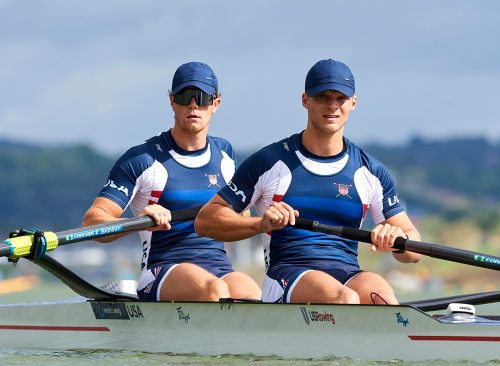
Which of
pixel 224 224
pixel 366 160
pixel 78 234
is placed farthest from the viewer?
pixel 78 234

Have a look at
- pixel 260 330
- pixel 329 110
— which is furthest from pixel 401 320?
pixel 329 110

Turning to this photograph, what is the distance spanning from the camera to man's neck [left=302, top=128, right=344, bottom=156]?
10.7 meters

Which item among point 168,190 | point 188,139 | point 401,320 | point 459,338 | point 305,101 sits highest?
point 188,139

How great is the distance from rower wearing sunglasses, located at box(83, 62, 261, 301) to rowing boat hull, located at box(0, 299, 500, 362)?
1.26 feet

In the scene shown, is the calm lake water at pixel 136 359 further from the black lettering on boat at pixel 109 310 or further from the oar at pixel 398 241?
the oar at pixel 398 241

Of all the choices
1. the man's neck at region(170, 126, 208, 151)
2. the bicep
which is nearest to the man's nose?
the man's neck at region(170, 126, 208, 151)

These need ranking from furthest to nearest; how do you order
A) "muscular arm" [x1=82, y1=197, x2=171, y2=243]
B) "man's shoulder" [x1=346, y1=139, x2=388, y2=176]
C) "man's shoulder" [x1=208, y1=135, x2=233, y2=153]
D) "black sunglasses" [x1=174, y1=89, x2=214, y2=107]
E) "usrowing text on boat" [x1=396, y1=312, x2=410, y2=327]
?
"man's shoulder" [x1=208, y1=135, x2=233, y2=153], "black sunglasses" [x1=174, y1=89, x2=214, y2=107], "muscular arm" [x1=82, y1=197, x2=171, y2=243], "man's shoulder" [x1=346, y1=139, x2=388, y2=176], "usrowing text on boat" [x1=396, y1=312, x2=410, y2=327]

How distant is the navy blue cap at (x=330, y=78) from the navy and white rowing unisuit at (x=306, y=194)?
51cm

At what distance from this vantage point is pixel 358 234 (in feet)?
34.5

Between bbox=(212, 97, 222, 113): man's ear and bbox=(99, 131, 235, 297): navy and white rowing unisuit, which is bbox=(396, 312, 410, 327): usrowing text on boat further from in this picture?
bbox=(212, 97, 222, 113): man's ear

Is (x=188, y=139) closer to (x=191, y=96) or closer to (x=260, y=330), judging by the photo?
(x=191, y=96)

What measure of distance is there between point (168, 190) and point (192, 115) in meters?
0.69

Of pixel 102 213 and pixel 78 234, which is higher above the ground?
pixel 102 213

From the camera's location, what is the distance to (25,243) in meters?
11.4
